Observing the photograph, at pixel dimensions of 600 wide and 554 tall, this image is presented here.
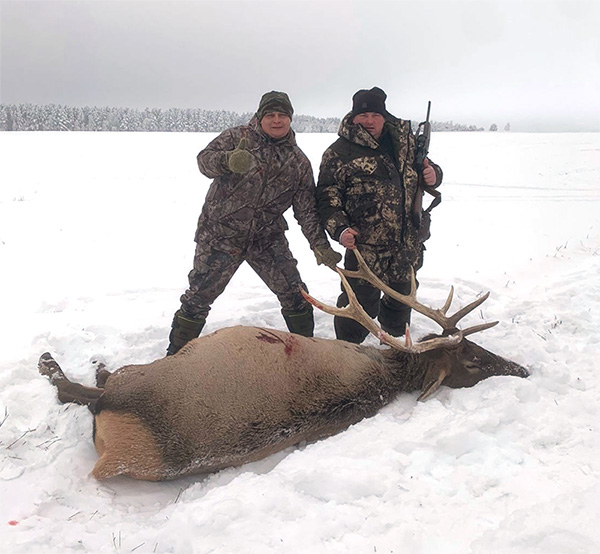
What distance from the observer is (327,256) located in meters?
4.54

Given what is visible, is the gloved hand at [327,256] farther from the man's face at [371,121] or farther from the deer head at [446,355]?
the man's face at [371,121]

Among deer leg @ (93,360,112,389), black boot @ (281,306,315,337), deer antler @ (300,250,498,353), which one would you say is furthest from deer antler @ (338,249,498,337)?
deer leg @ (93,360,112,389)

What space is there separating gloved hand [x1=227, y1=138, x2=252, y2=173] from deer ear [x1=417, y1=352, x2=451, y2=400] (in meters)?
2.18

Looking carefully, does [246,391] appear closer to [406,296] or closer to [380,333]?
[380,333]

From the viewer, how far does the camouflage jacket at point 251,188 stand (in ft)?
13.6

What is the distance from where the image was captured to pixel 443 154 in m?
26.1

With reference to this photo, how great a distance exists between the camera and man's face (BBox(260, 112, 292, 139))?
4.07 meters

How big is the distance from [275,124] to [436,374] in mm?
2380

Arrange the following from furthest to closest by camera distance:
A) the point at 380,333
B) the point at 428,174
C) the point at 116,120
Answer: the point at 116,120 < the point at 428,174 < the point at 380,333

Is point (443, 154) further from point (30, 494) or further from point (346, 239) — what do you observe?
point (30, 494)

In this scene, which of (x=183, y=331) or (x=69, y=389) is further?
(x=183, y=331)

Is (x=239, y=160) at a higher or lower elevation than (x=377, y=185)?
higher

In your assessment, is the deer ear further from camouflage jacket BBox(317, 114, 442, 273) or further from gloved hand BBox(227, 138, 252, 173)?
gloved hand BBox(227, 138, 252, 173)

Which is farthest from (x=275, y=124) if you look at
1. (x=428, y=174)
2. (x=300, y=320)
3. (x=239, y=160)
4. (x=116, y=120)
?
(x=116, y=120)
